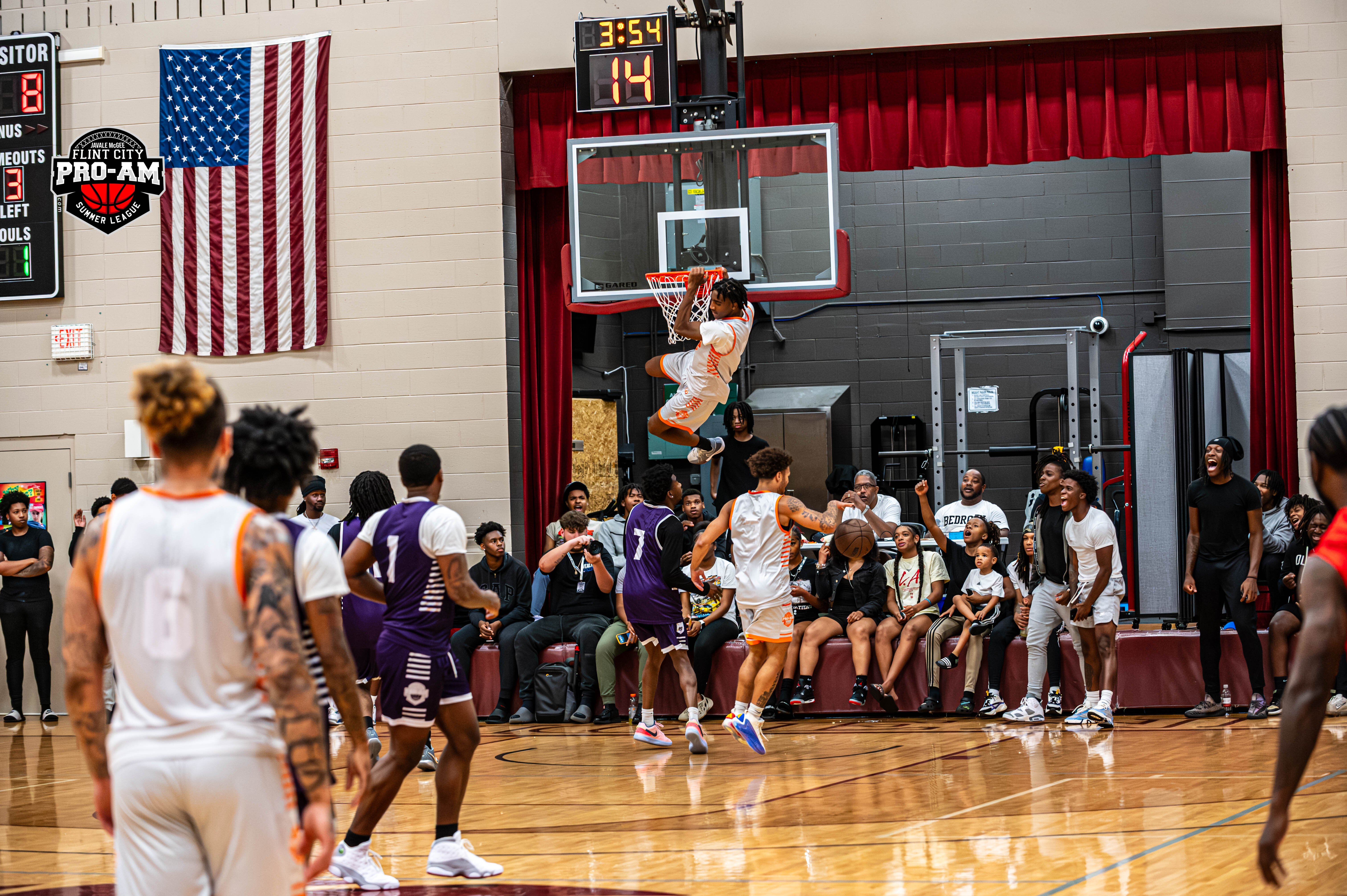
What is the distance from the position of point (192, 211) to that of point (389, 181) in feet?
6.26

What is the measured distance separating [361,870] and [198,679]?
2907 millimetres

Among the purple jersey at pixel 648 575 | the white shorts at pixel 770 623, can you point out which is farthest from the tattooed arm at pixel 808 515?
the purple jersey at pixel 648 575

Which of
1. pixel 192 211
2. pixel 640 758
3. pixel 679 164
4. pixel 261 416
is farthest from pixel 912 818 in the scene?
pixel 192 211

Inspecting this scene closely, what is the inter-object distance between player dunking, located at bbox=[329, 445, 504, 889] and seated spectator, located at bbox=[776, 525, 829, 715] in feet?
18.0

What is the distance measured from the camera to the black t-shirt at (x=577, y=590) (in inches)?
444

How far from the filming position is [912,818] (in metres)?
6.66

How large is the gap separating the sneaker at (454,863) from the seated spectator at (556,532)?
5389 mm

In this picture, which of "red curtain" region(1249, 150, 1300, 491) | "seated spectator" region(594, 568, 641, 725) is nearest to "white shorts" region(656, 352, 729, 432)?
"seated spectator" region(594, 568, 641, 725)

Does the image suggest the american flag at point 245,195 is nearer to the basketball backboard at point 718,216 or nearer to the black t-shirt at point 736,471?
the basketball backboard at point 718,216

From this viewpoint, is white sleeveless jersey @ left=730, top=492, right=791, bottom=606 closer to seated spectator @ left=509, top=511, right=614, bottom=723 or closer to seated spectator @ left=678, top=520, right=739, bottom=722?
seated spectator @ left=678, top=520, right=739, bottom=722

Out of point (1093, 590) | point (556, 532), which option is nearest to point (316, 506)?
point (556, 532)

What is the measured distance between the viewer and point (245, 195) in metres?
12.7

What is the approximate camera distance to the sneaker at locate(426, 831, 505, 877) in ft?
17.9

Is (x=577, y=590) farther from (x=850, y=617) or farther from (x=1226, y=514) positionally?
(x=1226, y=514)
